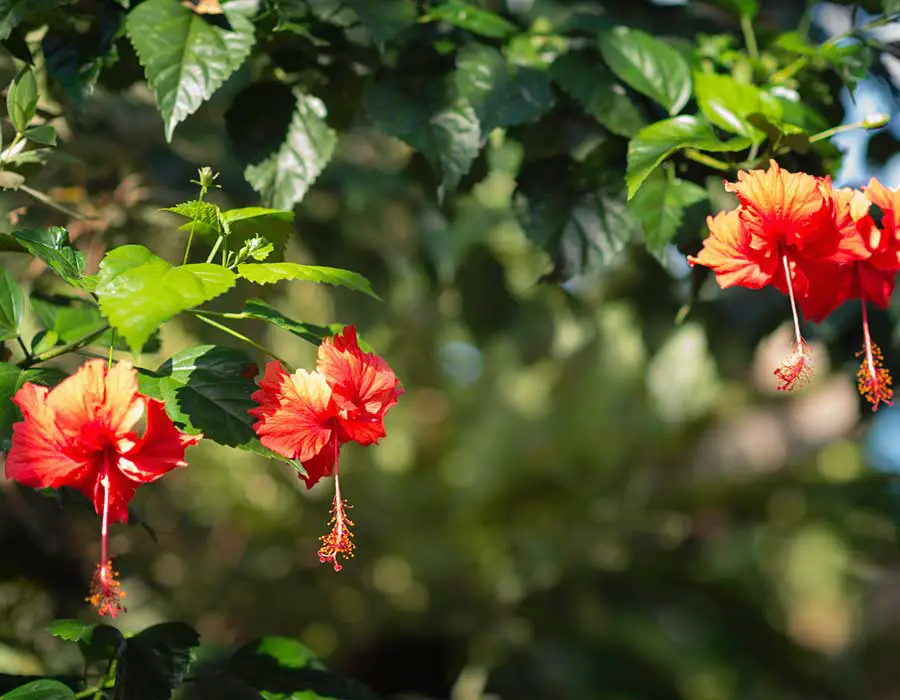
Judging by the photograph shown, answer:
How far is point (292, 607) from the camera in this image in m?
2.49

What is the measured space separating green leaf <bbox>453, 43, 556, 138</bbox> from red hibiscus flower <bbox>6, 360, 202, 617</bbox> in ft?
1.42

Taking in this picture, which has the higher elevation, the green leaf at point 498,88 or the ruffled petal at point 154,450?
the green leaf at point 498,88

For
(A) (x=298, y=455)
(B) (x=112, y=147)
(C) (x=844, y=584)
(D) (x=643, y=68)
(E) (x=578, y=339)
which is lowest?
(C) (x=844, y=584)

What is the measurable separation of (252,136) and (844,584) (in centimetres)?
319

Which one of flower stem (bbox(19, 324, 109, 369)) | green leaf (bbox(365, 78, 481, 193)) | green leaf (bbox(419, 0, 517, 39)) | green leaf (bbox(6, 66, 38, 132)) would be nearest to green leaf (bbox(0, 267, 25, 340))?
flower stem (bbox(19, 324, 109, 369))

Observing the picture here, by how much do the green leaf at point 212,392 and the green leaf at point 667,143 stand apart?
1.19ft

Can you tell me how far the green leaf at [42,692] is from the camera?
723 millimetres

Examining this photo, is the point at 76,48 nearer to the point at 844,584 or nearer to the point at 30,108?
the point at 30,108

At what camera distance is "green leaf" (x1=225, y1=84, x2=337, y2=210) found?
0.89 m

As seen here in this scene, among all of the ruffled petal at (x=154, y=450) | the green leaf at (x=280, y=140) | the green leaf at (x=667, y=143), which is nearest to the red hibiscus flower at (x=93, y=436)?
the ruffled petal at (x=154, y=450)

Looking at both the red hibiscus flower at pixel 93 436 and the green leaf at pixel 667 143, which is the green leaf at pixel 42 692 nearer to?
the red hibiscus flower at pixel 93 436

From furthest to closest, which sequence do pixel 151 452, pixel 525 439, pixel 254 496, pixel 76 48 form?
pixel 525 439
pixel 254 496
pixel 76 48
pixel 151 452

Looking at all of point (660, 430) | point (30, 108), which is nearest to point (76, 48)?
point (30, 108)

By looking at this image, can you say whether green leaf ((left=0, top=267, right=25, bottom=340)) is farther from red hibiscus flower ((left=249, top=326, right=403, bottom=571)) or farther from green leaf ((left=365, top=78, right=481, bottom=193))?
green leaf ((left=365, top=78, right=481, bottom=193))
